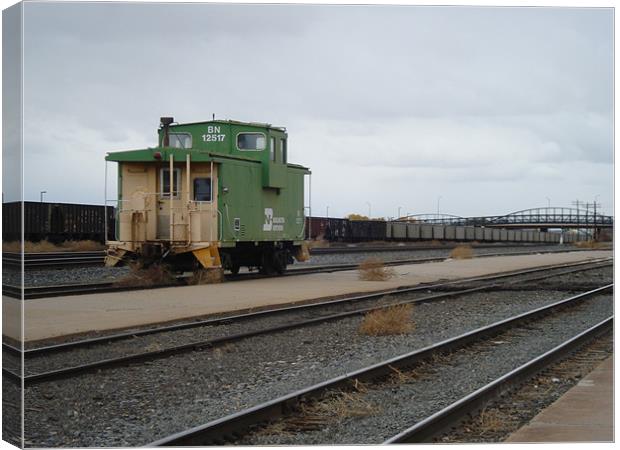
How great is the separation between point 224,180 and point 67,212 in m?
15.5

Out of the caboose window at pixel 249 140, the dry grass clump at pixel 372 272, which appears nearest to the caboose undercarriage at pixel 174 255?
the caboose window at pixel 249 140

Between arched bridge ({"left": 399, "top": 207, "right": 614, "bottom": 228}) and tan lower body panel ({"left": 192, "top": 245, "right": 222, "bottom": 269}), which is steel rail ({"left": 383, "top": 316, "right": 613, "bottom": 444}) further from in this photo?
tan lower body panel ({"left": 192, "top": 245, "right": 222, "bottom": 269})

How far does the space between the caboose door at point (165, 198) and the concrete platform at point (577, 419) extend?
11.8m

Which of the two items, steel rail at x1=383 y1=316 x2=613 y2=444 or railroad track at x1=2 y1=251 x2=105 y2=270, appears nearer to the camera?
steel rail at x1=383 y1=316 x2=613 y2=444

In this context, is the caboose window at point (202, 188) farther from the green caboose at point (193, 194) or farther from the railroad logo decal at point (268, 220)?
the railroad logo decal at point (268, 220)

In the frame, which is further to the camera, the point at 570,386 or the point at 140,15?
the point at 570,386

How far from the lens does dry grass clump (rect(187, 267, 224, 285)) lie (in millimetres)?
17672

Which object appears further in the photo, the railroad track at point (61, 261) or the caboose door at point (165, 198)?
the railroad track at point (61, 261)

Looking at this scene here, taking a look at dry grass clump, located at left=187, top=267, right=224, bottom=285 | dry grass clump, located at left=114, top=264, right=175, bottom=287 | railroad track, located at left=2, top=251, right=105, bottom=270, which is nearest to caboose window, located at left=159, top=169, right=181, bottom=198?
dry grass clump, located at left=114, top=264, right=175, bottom=287

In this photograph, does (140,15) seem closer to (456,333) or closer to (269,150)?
(456,333)

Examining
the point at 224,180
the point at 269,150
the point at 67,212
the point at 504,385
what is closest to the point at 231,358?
the point at 504,385

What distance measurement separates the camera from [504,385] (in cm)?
756

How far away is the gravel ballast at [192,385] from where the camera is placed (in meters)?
6.21

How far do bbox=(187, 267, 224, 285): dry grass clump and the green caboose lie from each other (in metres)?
0.26
